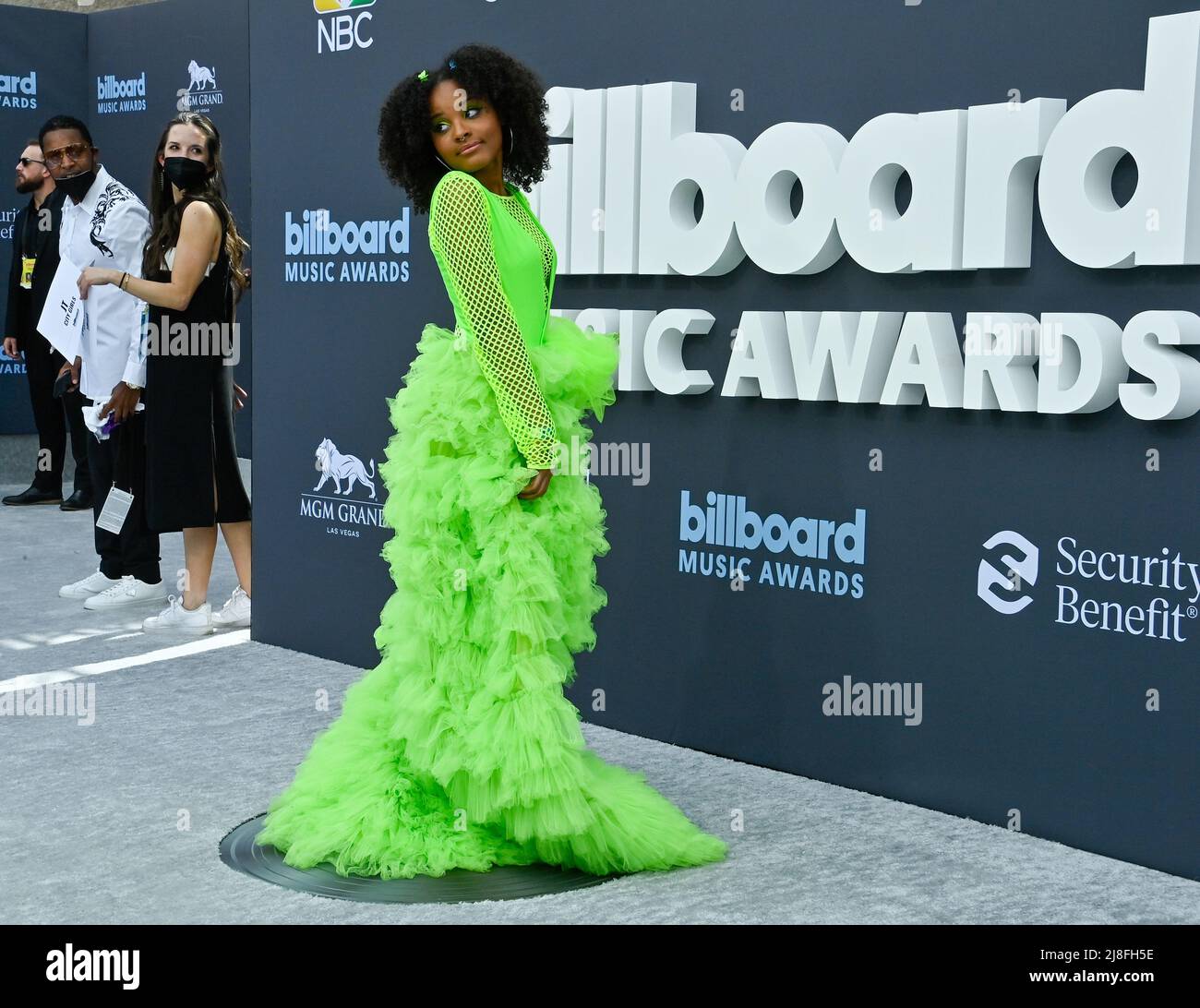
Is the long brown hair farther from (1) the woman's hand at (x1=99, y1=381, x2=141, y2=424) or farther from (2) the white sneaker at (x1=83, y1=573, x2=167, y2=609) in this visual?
(2) the white sneaker at (x1=83, y1=573, x2=167, y2=609)

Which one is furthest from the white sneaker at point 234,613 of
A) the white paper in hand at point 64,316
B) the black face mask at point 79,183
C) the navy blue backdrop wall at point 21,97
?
the navy blue backdrop wall at point 21,97

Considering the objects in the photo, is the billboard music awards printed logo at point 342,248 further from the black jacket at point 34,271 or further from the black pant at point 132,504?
the black jacket at point 34,271

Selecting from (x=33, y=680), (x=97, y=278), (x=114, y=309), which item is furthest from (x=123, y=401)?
(x=33, y=680)

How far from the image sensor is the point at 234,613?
21.1 ft

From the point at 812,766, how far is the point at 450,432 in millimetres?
1521

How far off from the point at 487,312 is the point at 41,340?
725 centimetres

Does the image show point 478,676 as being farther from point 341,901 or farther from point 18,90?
point 18,90

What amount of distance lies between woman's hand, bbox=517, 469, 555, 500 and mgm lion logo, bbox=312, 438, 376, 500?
7.03 feet

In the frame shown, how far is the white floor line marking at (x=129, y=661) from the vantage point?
533 cm

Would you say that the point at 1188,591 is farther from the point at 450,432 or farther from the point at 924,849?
the point at 450,432

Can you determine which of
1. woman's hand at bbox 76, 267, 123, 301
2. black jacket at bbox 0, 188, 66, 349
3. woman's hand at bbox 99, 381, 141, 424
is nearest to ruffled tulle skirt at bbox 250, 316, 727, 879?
woman's hand at bbox 76, 267, 123, 301

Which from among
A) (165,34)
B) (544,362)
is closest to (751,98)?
(544,362)

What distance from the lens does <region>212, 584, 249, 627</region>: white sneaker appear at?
641 cm
